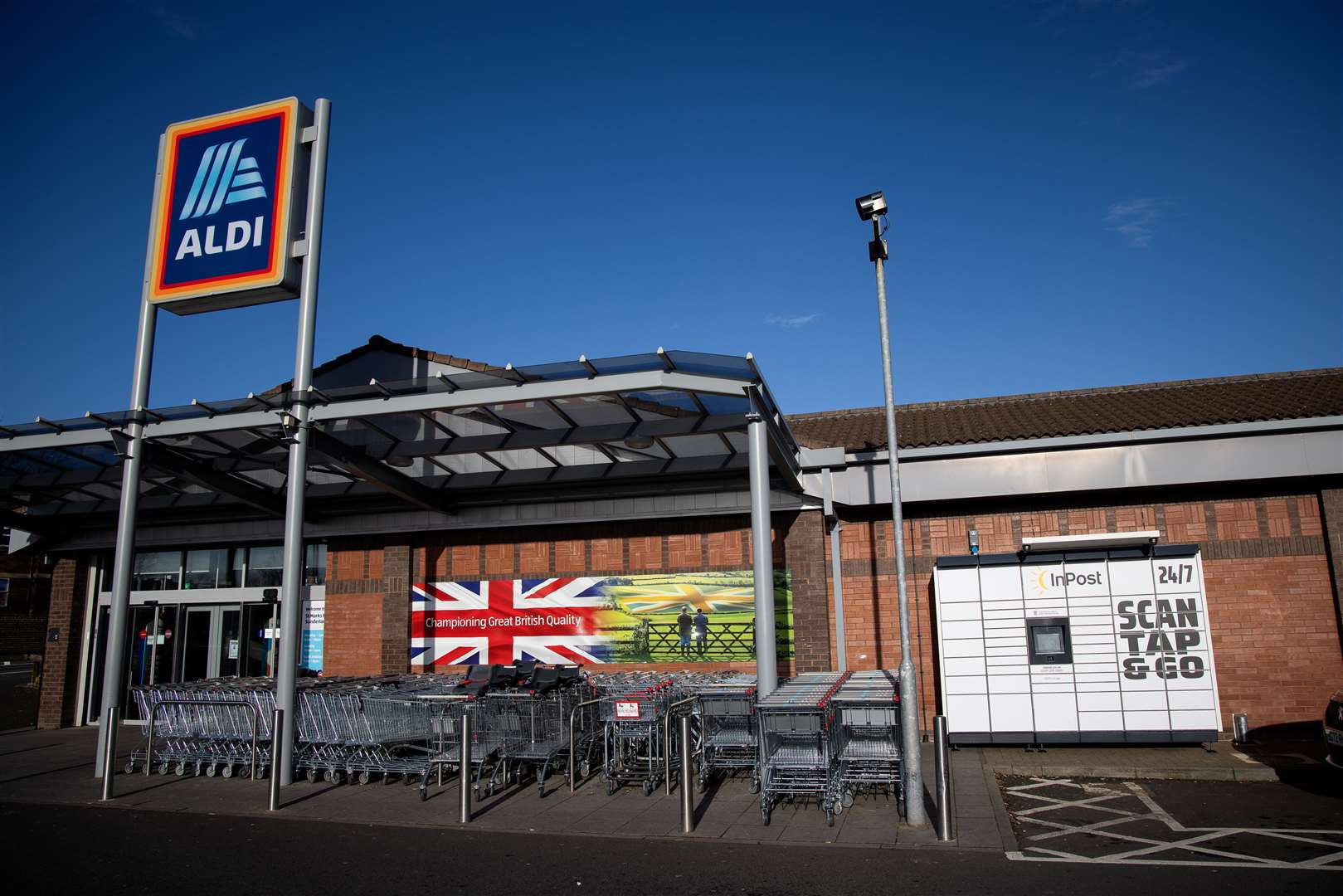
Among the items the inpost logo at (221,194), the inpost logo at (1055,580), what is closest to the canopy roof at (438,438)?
the inpost logo at (221,194)

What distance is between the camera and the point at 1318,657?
1291cm

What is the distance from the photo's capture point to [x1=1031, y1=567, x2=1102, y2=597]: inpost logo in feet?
41.4

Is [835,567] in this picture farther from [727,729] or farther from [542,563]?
[542,563]

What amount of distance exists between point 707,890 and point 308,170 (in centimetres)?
1160

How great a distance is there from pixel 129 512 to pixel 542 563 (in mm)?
6764

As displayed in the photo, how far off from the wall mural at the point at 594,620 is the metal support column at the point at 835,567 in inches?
30.5

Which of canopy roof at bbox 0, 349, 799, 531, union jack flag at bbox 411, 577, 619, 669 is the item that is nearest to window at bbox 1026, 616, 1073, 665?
canopy roof at bbox 0, 349, 799, 531

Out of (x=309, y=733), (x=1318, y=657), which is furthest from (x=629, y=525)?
(x=1318, y=657)

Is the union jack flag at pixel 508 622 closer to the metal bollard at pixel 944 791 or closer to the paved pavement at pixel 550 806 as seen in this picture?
the paved pavement at pixel 550 806

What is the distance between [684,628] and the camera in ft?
51.3

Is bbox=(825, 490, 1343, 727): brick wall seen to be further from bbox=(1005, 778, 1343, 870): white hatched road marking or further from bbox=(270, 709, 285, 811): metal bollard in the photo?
bbox=(270, 709, 285, 811): metal bollard

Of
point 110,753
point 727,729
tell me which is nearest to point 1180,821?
point 727,729

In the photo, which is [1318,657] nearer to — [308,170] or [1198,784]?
[1198,784]

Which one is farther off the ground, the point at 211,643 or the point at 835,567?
the point at 835,567
